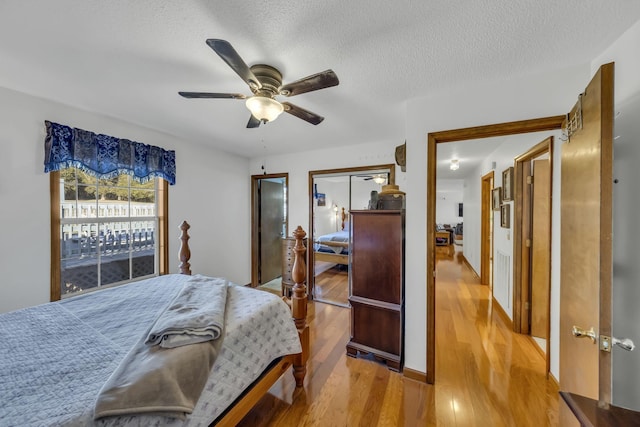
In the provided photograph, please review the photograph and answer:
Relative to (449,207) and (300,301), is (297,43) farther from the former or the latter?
(449,207)

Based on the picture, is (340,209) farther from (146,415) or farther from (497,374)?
(146,415)


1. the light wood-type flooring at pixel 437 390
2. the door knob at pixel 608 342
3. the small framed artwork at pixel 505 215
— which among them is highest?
the small framed artwork at pixel 505 215

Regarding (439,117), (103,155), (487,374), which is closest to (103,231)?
(103,155)

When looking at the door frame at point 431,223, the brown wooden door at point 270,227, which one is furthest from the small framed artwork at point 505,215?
the brown wooden door at point 270,227

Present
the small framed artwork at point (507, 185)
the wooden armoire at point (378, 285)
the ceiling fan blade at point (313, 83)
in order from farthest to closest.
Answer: the small framed artwork at point (507, 185) < the wooden armoire at point (378, 285) < the ceiling fan blade at point (313, 83)

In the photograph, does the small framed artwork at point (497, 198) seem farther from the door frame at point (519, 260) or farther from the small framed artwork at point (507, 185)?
the door frame at point (519, 260)

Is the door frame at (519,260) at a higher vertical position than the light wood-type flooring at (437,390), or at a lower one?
higher

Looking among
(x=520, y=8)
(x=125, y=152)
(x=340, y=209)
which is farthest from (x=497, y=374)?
(x=125, y=152)

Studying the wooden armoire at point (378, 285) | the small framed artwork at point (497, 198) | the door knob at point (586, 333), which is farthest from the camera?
the small framed artwork at point (497, 198)

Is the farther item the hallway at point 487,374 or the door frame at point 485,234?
the door frame at point 485,234

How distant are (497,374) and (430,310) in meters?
0.83

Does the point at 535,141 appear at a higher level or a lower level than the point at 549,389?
higher

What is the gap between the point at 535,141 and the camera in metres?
2.25

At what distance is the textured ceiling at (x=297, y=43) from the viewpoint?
1.10m
